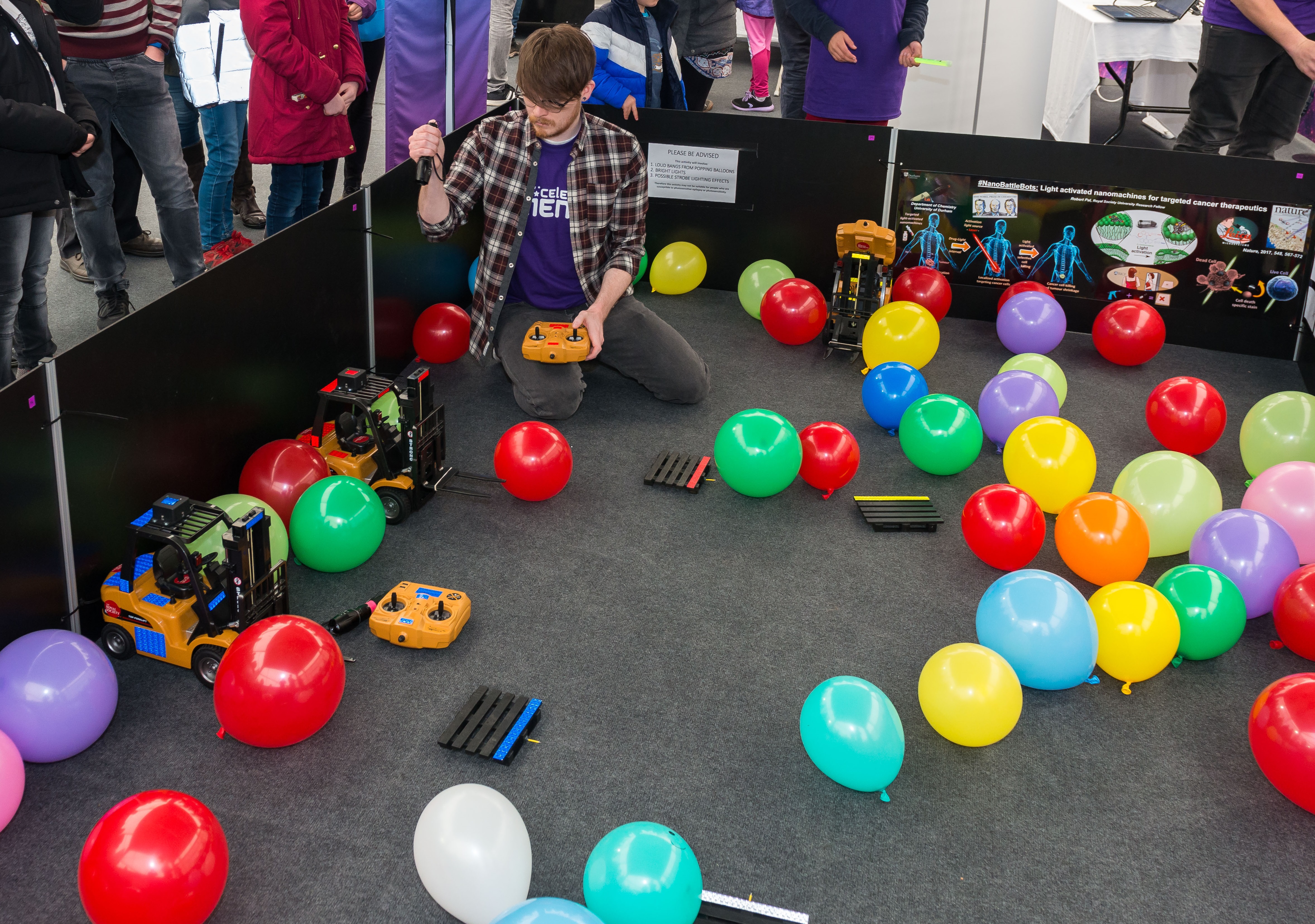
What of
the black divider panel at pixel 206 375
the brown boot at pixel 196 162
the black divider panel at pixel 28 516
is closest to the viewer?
the black divider panel at pixel 28 516

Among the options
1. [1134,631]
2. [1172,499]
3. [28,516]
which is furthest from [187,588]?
[1172,499]

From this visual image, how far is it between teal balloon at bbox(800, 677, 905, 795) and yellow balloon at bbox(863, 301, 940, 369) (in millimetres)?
2120

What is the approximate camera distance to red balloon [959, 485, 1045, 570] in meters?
2.99

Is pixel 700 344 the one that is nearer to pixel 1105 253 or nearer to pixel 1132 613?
pixel 1105 253

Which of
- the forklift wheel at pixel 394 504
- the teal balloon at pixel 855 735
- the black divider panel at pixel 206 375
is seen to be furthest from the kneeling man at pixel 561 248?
the teal balloon at pixel 855 735

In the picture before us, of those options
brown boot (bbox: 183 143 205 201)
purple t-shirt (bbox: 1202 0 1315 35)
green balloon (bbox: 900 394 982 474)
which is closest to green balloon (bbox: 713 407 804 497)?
→ green balloon (bbox: 900 394 982 474)

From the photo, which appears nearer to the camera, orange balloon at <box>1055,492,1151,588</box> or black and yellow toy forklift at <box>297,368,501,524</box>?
orange balloon at <box>1055,492,1151,588</box>

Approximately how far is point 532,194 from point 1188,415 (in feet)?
7.99

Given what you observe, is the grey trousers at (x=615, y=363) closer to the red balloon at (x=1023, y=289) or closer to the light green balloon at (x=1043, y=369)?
the light green balloon at (x=1043, y=369)

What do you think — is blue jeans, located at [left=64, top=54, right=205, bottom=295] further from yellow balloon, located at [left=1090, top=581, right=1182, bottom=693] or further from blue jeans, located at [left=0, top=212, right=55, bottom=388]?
yellow balloon, located at [left=1090, top=581, right=1182, bottom=693]

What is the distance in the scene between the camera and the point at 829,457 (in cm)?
341

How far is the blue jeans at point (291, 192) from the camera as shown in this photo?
448 centimetres

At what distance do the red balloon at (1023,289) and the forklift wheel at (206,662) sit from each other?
11.4 ft

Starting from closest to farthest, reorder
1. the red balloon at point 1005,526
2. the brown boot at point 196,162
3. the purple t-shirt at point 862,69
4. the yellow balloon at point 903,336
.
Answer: the red balloon at point 1005,526 → the yellow balloon at point 903,336 → the purple t-shirt at point 862,69 → the brown boot at point 196,162
